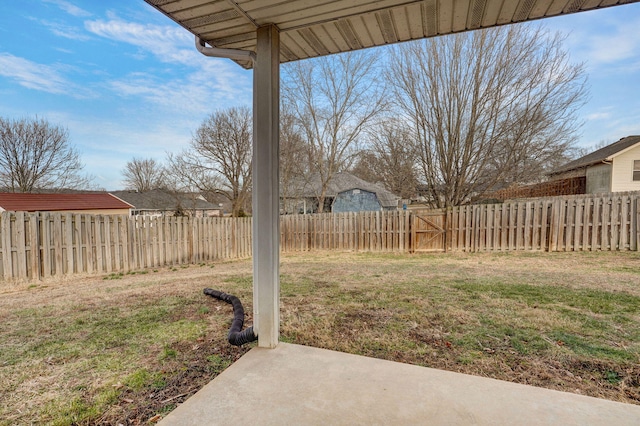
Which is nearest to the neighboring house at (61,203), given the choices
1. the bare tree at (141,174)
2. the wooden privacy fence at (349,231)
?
the bare tree at (141,174)

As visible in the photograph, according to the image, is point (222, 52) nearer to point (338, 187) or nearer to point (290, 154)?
point (290, 154)

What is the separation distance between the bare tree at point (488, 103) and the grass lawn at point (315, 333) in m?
4.78

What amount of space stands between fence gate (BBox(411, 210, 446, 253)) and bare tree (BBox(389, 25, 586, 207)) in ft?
4.83

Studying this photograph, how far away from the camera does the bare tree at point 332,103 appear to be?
13.3m

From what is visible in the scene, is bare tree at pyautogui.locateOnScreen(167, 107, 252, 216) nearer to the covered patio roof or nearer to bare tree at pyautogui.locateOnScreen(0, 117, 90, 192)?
bare tree at pyautogui.locateOnScreen(0, 117, 90, 192)

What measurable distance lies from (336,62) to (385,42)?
12.6 metres

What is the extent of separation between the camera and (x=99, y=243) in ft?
19.2

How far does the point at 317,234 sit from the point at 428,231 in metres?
3.45

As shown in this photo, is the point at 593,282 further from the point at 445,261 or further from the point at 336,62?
the point at 336,62

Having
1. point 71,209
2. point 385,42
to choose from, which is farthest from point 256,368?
point 71,209

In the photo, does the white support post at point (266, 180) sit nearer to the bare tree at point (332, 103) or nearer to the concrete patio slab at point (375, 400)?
the concrete patio slab at point (375, 400)

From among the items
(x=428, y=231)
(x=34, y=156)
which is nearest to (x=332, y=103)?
(x=428, y=231)

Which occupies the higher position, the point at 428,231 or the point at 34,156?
the point at 34,156

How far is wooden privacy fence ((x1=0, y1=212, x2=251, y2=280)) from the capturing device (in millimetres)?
4844
